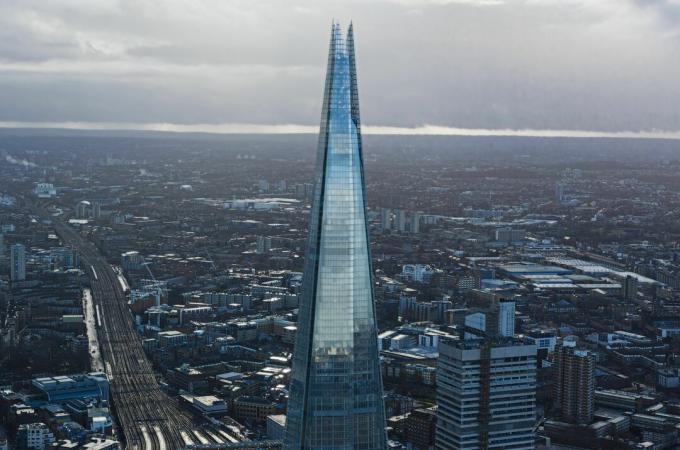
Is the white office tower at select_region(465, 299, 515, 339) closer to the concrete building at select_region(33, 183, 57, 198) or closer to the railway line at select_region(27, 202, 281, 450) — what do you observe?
the railway line at select_region(27, 202, 281, 450)

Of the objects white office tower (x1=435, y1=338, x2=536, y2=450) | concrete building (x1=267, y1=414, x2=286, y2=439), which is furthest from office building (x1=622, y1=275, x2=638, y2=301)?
white office tower (x1=435, y1=338, x2=536, y2=450)

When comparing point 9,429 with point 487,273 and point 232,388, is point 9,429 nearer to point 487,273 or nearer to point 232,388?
point 232,388

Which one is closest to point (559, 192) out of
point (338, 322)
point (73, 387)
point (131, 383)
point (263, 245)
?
point (263, 245)

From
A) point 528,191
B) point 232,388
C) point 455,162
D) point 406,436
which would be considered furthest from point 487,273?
point 455,162

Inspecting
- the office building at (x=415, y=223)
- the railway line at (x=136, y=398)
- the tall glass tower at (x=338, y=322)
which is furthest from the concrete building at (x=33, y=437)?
the office building at (x=415, y=223)

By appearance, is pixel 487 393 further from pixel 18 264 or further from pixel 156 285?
pixel 18 264

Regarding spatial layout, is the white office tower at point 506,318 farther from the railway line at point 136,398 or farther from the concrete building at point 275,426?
the railway line at point 136,398
